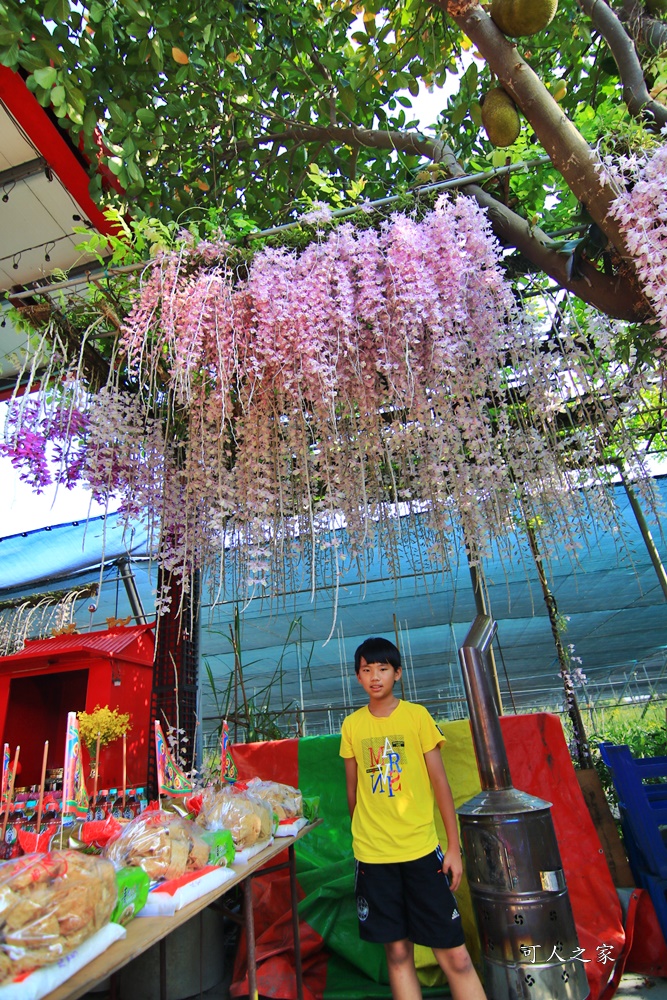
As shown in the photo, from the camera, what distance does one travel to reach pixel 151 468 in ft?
7.42

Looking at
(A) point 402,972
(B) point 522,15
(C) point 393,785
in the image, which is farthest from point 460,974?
(B) point 522,15

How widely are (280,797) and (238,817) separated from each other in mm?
488

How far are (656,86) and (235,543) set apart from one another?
2.09 m

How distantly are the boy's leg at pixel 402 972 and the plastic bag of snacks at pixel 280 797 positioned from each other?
0.56 m

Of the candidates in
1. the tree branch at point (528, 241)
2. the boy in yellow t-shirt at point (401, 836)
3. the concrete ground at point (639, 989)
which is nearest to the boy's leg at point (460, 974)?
the boy in yellow t-shirt at point (401, 836)

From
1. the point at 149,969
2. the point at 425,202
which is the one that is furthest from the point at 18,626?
the point at 425,202

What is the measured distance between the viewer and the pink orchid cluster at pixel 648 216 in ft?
5.04

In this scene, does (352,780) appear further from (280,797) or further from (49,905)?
(49,905)

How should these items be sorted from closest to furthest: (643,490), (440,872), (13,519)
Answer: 1. (440,872)
2. (643,490)
3. (13,519)

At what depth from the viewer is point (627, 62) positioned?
174 cm

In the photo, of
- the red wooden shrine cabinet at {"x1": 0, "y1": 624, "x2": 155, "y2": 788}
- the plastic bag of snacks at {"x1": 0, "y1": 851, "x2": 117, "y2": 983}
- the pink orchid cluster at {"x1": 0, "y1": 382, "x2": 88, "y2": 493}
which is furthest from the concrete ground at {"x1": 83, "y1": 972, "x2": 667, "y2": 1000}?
the pink orchid cluster at {"x1": 0, "y1": 382, "x2": 88, "y2": 493}

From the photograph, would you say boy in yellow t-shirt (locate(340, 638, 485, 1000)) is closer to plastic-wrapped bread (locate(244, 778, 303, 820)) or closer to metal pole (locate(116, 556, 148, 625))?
plastic-wrapped bread (locate(244, 778, 303, 820))

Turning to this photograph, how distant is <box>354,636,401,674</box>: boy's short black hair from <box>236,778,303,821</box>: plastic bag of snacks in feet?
2.06

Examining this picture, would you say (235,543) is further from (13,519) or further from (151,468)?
(13,519)
